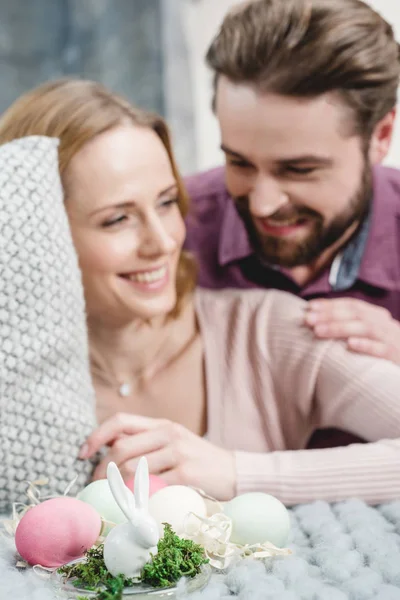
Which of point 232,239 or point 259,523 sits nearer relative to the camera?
point 259,523

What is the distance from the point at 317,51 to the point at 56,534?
2.25ft

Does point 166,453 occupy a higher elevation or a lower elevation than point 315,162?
lower

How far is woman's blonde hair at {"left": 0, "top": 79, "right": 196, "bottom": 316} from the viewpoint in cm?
98

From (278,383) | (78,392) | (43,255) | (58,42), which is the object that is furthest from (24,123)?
(58,42)

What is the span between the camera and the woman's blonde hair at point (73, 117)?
984 millimetres

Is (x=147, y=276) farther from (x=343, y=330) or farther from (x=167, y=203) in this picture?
(x=343, y=330)

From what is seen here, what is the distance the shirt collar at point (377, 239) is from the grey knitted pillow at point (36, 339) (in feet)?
1.10

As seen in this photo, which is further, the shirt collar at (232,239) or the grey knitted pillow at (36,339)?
the shirt collar at (232,239)

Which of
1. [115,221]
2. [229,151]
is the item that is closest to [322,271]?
[229,151]

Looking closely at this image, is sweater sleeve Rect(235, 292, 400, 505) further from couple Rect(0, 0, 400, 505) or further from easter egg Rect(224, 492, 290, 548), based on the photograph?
easter egg Rect(224, 492, 290, 548)

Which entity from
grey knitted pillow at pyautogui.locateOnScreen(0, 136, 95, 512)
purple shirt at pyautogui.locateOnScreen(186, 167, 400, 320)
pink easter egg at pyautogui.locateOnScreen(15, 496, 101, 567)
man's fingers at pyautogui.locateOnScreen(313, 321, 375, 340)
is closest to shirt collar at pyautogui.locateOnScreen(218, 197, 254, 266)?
purple shirt at pyautogui.locateOnScreen(186, 167, 400, 320)

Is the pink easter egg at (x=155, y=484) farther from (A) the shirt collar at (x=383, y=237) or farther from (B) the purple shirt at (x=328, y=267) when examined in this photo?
(A) the shirt collar at (x=383, y=237)

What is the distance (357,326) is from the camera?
974 millimetres

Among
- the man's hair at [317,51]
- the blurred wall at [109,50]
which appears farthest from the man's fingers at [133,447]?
the blurred wall at [109,50]
